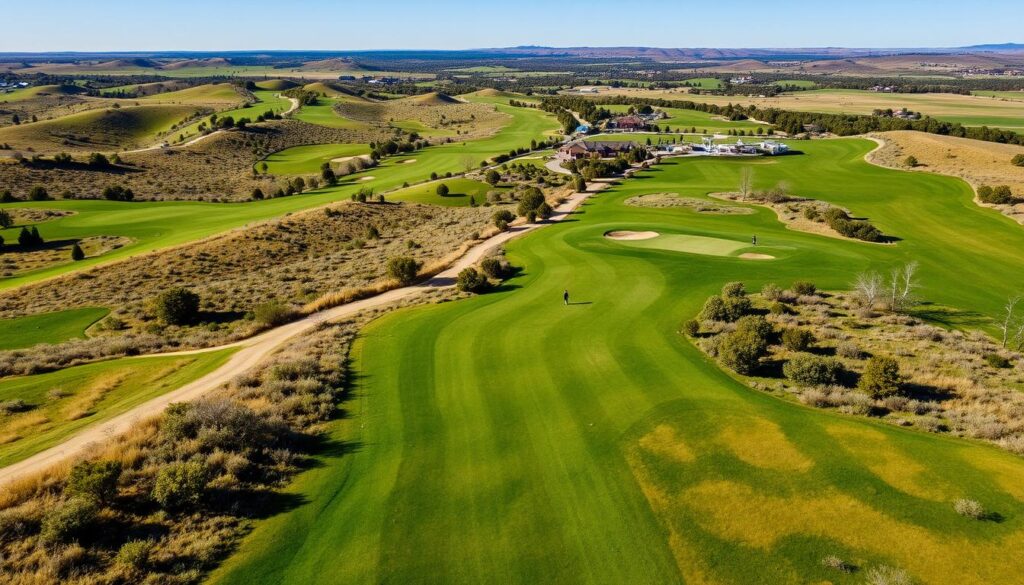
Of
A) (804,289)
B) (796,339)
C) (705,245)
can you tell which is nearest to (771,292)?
(804,289)

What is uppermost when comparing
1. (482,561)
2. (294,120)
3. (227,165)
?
(294,120)

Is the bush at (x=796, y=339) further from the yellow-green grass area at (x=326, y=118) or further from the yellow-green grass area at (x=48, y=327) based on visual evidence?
the yellow-green grass area at (x=326, y=118)

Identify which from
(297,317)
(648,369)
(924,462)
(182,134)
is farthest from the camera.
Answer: (182,134)

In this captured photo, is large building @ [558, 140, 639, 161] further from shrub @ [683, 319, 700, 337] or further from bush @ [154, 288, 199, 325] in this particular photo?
bush @ [154, 288, 199, 325]

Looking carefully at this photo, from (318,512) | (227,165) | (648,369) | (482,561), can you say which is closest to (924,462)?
(648,369)

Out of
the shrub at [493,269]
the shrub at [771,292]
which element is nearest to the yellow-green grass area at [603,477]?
the shrub at [771,292]

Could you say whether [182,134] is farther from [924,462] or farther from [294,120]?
[924,462]
